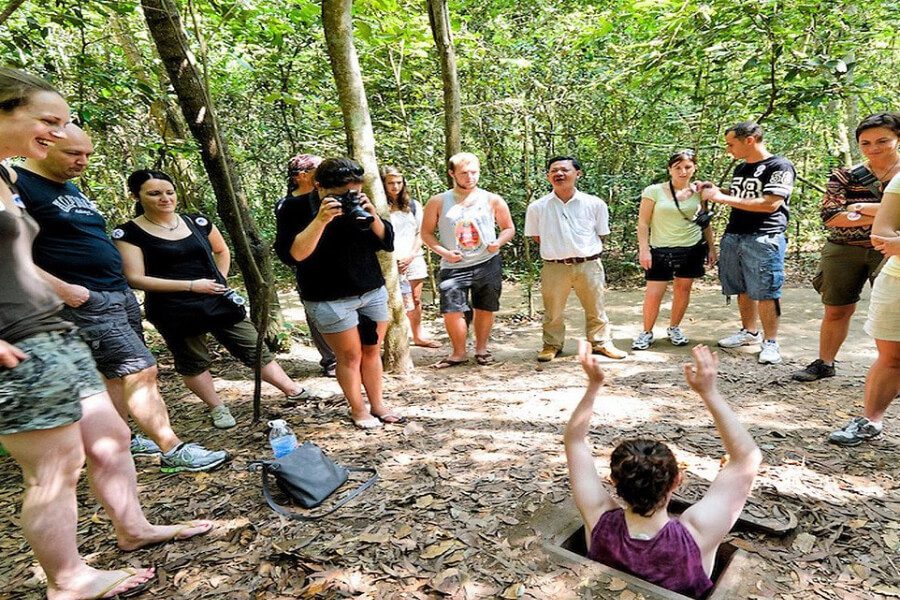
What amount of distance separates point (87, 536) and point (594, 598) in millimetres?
2350

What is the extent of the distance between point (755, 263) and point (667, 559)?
132 inches

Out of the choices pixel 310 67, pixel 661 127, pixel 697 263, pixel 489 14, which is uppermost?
pixel 489 14

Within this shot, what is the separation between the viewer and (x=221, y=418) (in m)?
3.67

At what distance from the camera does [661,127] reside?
29.1ft

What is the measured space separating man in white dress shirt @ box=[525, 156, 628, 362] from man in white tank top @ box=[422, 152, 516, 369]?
Result: 391 millimetres

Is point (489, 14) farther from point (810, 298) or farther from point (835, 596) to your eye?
point (835, 596)

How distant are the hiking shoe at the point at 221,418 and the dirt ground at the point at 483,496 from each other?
0.09 m

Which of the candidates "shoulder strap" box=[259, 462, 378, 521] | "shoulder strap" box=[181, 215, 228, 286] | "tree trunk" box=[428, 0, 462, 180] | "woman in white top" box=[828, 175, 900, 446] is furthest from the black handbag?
"tree trunk" box=[428, 0, 462, 180]

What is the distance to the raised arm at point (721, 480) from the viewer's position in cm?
195

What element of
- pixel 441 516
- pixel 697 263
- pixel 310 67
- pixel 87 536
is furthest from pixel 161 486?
pixel 310 67

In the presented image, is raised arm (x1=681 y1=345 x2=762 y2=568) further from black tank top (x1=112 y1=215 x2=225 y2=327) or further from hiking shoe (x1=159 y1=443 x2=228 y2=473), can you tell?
black tank top (x1=112 y1=215 x2=225 y2=327)

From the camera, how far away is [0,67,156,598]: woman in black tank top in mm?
1627

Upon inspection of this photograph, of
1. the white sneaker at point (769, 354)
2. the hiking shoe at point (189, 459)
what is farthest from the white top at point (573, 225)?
the hiking shoe at point (189, 459)

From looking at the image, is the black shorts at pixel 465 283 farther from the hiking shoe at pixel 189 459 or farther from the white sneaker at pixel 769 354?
the white sneaker at pixel 769 354
